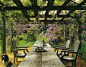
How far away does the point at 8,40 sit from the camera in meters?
11.5

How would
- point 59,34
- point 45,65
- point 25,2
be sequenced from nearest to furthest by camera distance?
1. point 45,65
2. point 25,2
3. point 59,34

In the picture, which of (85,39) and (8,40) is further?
(8,40)

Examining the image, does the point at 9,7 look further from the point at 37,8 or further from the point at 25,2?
the point at 37,8

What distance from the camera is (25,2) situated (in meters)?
5.14

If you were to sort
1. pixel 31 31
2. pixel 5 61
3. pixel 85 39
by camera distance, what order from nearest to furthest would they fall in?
pixel 5 61 → pixel 85 39 → pixel 31 31

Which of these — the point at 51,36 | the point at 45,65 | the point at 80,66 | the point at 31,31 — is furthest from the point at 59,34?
the point at 45,65

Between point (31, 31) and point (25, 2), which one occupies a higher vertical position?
point (25, 2)

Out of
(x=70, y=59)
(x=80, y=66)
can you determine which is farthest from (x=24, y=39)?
(x=70, y=59)

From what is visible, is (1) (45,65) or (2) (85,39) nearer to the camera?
(1) (45,65)

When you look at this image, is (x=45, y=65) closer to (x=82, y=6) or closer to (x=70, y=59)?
(x=70, y=59)

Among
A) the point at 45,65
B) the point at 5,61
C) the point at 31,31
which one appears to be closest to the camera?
the point at 5,61

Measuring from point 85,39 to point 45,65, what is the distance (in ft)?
20.9

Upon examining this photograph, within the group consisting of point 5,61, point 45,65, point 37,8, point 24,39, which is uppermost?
point 37,8

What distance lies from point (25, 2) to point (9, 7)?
519 millimetres
